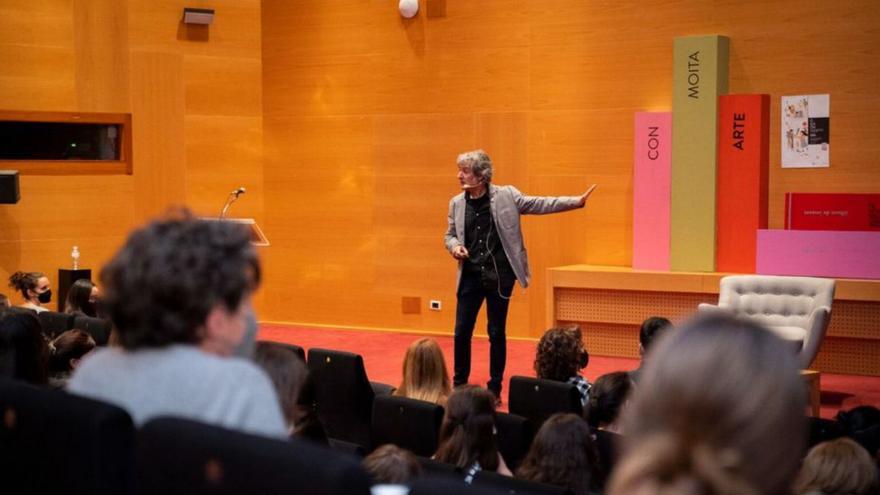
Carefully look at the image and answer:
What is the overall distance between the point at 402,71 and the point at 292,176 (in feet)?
4.93

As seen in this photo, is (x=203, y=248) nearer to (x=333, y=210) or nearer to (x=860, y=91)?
(x=860, y=91)

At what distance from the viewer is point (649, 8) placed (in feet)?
30.9

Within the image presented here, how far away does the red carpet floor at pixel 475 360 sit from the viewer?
7.62 m

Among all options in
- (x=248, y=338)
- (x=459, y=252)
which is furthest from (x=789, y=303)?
→ (x=248, y=338)

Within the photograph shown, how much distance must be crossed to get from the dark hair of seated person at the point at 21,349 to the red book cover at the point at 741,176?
19.4 feet

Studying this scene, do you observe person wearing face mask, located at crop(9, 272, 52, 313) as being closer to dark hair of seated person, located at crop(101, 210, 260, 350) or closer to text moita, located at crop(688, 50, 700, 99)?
text moita, located at crop(688, 50, 700, 99)

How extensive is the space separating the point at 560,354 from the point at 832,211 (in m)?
3.78

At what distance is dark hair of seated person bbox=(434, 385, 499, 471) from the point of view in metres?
3.74

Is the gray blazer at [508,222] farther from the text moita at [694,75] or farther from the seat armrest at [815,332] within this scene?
the text moita at [694,75]

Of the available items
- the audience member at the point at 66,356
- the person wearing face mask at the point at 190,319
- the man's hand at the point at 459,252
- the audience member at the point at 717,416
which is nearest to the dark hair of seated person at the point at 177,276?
the person wearing face mask at the point at 190,319

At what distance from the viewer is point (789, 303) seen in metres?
7.32

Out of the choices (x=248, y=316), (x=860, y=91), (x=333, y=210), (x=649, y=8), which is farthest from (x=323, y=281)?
(x=248, y=316)

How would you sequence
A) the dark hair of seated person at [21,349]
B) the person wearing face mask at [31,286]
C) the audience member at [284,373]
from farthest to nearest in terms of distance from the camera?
1. the person wearing face mask at [31,286]
2. the dark hair of seated person at [21,349]
3. the audience member at [284,373]

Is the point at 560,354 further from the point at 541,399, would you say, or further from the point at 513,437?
the point at 513,437
